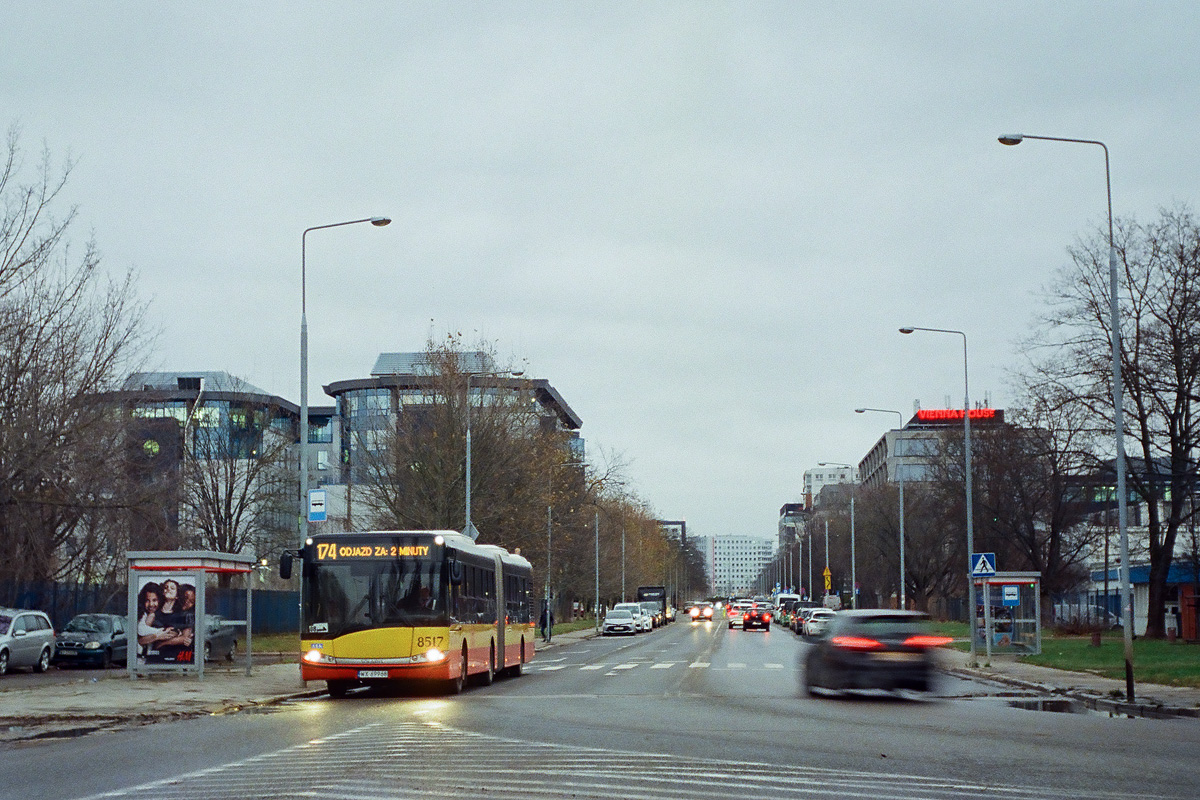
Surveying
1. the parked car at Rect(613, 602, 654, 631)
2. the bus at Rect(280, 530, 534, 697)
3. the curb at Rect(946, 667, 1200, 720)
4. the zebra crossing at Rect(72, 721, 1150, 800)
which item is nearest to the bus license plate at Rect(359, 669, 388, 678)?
the bus at Rect(280, 530, 534, 697)

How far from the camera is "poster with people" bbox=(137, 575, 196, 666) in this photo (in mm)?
28031

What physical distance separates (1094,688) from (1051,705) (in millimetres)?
3523

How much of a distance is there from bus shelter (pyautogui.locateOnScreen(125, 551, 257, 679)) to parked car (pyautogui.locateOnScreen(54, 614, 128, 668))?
688cm

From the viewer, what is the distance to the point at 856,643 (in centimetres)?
2323

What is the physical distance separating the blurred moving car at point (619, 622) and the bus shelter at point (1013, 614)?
3761 cm

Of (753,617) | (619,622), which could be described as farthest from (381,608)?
(753,617)

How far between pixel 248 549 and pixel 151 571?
64787 mm

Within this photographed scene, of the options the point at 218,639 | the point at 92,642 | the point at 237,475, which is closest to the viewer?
the point at 92,642

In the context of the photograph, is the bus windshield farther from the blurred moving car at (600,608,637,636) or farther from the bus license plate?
the blurred moving car at (600,608,637,636)

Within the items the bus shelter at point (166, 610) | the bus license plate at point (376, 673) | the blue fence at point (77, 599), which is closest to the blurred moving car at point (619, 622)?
the blue fence at point (77, 599)

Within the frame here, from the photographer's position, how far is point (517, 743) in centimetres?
1491

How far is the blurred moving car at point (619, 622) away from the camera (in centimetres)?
7550

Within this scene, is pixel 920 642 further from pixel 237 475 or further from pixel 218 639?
pixel 237 475

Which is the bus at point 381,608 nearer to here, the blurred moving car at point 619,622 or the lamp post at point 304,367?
the lamp post at point 304,367
